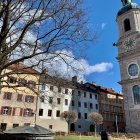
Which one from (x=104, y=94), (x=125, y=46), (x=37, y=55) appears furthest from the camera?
(x=104, y=94)

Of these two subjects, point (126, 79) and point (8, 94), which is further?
point (126, 79)

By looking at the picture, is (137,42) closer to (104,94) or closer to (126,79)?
(126,79)

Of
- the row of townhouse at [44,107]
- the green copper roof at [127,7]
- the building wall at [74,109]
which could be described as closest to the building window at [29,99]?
the row of townhouse at [44,107]

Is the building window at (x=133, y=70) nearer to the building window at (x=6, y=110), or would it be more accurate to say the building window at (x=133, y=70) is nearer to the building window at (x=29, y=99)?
the building window at (x=29, y=99)

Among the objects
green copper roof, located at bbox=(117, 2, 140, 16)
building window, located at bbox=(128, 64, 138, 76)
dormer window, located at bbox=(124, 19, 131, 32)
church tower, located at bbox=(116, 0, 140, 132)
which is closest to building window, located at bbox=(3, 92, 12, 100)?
church tower, located at bbox=(116, 0, 140, 132)

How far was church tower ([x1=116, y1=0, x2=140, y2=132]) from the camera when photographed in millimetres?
45375

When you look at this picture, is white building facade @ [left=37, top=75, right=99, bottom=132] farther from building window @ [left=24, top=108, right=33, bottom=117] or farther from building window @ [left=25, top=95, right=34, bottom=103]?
building window @ [left=24, top=108, right=33, bottom=117]

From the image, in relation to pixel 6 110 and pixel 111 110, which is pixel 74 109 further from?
pixel 6 110

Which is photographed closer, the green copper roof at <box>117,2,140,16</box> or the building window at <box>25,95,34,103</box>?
the building window at <box>25,95,34,103</box>

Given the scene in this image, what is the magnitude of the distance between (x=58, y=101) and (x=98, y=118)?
31.9 ft

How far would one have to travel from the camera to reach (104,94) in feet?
185

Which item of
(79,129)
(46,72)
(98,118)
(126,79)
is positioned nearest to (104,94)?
(126,79)

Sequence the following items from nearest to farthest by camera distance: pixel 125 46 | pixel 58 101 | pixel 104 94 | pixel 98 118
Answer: pixel 98 118 < pixel 58 101 < pixel 125 46 < pixel 104 94

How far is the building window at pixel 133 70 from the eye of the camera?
48.6 metres
